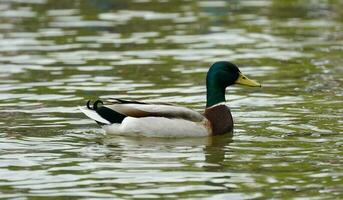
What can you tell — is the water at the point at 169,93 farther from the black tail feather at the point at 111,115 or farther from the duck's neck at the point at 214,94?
the duck's neck at the point at 214,94

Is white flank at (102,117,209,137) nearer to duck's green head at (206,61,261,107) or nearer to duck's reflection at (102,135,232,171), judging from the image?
duck's reflection at (102,135,232,171)

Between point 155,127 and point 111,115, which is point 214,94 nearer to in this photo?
point 155,127

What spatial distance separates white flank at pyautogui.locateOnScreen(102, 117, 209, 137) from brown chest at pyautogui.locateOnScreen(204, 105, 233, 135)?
354mm

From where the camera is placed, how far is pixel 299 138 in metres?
16.2

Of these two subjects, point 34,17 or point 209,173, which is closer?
point 209,173

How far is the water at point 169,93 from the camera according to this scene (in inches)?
536

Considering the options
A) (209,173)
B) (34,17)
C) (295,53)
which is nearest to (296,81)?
(295,53)

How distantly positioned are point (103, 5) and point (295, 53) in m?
8.23

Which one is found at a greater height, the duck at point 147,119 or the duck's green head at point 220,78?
the duck's green head at point 220,78

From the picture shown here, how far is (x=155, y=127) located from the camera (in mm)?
16484

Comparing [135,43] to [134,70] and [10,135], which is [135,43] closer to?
[134,70]

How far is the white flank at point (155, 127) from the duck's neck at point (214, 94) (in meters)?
0.78

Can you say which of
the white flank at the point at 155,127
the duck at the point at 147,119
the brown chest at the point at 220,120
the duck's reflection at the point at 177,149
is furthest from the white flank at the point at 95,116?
the brown chest at the point at 220,120

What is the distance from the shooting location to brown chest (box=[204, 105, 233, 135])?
16.8 meters
